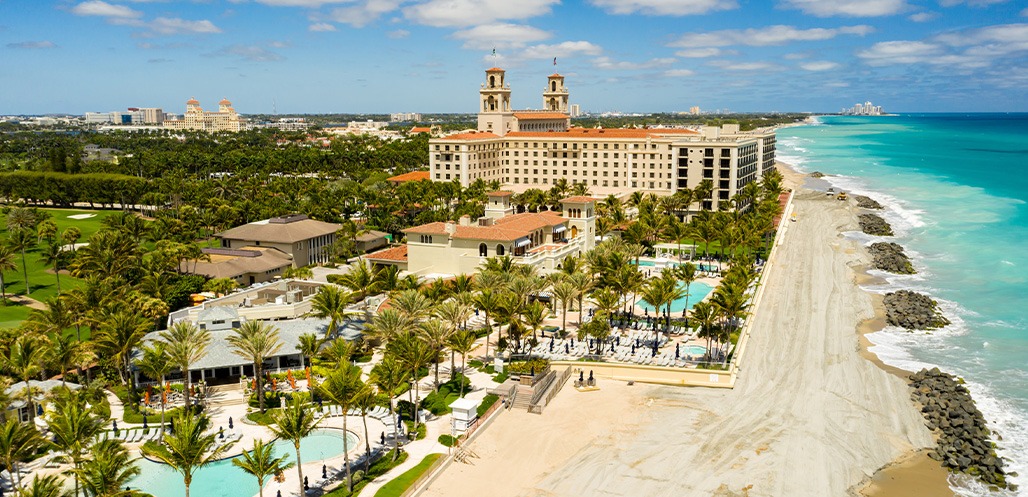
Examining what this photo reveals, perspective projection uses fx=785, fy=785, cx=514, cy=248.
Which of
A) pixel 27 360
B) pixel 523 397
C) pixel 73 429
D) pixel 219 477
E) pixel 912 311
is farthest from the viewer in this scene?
pixel 912 311

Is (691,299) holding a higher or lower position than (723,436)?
higher

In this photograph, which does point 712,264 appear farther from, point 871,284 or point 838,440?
point 838,440

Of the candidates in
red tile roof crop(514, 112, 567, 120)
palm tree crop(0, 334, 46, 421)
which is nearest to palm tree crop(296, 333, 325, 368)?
palm tree crop(0, 334, 46, 421)

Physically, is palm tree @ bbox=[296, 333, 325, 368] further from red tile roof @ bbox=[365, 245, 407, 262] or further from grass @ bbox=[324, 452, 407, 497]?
red tile roof @ bbox=[365, 245, 407, 262]

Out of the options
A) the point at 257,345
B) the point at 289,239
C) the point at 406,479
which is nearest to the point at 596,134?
the point at 289,239

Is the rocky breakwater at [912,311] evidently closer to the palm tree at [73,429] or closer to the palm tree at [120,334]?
the palm tree at [120,334]

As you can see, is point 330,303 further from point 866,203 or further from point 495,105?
point 866,203
